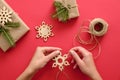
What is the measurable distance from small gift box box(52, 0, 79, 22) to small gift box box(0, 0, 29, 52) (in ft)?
0.73

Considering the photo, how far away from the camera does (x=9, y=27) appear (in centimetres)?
162

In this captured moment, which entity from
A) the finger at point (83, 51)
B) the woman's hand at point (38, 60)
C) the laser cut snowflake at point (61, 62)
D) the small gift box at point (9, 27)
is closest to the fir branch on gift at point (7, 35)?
A: the small gift box at point (9, 27)

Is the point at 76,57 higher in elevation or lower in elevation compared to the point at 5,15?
lower

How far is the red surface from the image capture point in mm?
1661

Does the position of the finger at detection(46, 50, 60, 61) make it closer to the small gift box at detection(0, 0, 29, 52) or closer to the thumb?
the thumb

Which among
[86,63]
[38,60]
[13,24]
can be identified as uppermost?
[13,24]

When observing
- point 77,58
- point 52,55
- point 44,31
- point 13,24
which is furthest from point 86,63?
point 13,24

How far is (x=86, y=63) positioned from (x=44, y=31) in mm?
332

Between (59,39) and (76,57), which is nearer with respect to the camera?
(76,57)

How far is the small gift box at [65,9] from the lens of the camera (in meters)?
1.60

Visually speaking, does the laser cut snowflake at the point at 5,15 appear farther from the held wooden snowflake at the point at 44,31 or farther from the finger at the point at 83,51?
the finger at the point at 83,51

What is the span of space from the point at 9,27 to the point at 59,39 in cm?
32

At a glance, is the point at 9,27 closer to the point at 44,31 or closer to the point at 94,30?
the point at 44,31

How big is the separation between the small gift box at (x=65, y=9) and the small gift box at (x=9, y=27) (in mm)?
222
